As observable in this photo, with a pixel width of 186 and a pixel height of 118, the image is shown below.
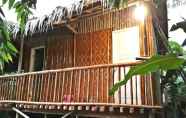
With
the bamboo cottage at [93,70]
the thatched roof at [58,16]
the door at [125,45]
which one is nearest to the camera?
the bamboo cottage at [93,70]

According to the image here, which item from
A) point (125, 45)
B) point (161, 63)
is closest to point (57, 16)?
point (125, 45)

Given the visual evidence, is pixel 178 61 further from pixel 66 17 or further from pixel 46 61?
pixel 46 61

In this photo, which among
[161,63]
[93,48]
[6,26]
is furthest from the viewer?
[93,48]

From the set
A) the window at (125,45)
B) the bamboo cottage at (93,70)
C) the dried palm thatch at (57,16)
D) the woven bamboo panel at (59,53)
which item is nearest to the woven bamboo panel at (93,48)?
the bamboo cottage at (93,70)

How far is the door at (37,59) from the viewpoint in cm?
1164

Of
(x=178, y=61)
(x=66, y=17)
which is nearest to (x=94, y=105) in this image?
(x=66, y=17)

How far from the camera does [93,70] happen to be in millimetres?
7480

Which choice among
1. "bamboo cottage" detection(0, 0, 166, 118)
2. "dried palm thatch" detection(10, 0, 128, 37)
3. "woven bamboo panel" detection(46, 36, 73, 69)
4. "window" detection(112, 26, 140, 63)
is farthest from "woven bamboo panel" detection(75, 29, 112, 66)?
"dried palm thatch" detection(10, 0, 128, 37)

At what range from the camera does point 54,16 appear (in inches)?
361

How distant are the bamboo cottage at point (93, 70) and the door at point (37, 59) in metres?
0.67

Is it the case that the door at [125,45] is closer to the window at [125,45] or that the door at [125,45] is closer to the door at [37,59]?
the window at [125,45]

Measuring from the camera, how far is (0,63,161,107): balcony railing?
6516mm

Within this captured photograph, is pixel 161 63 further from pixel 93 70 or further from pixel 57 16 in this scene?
pixel 57 16

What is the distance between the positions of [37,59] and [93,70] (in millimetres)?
4989
